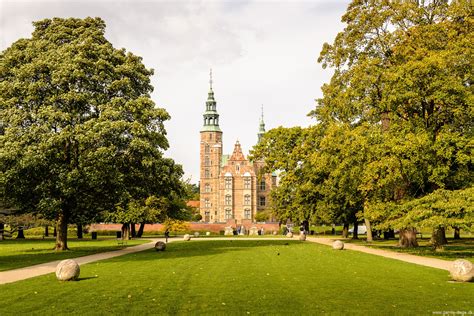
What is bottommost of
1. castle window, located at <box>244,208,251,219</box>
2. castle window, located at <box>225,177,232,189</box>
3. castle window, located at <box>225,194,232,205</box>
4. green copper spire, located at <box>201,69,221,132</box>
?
castle window, located at <box>244,208,251,219</box>

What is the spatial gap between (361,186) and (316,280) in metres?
14.2

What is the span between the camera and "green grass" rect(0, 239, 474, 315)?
12023 mm

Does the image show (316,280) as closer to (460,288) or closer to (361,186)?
(460,288)

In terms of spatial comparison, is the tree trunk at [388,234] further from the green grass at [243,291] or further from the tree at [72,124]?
the green grass at [243,291]

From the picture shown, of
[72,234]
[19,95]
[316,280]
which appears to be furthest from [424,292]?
[72,234]

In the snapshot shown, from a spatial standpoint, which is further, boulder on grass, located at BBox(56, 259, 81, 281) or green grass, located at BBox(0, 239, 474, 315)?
boulder on grass, located at BBox(56, 259, 81, 281)

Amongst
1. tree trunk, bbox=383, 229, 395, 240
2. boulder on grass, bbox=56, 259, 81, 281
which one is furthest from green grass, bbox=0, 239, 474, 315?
tree trunk, bbox=383, 229, 395, 240

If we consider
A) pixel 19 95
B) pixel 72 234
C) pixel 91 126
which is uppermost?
pixel 19 95

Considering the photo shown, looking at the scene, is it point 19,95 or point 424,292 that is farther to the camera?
point 19,95

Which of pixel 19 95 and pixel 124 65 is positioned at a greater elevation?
pixel 124 65

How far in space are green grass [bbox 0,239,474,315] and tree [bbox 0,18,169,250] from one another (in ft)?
26.2

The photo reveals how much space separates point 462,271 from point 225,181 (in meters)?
98.7

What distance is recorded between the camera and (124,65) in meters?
32.0

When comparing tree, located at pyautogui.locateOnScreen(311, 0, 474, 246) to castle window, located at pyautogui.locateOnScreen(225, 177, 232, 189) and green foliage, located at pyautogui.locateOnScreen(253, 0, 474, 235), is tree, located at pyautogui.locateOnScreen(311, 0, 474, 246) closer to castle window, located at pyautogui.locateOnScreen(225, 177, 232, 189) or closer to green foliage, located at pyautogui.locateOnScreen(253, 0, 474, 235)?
green foliage, located at pyautogui.locateOnScreen(253, 0, 474, 235)
